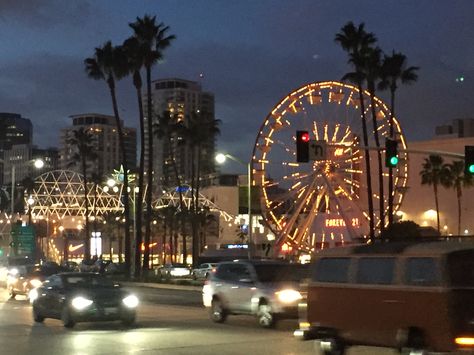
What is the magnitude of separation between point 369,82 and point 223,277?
4340 cm

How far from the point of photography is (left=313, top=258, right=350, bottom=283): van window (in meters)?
14.3

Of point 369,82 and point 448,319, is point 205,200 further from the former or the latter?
point 448,319

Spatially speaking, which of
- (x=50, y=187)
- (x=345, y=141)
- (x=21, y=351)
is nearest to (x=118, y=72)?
(x=345, y=141)

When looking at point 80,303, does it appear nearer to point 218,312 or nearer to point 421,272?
point 218,312

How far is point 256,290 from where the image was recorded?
22.6 m

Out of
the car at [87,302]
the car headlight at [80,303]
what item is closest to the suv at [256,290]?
the car at [87,302]

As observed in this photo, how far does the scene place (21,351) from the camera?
17016 millimetres

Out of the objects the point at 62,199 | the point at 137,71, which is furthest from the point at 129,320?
the point at 62,199

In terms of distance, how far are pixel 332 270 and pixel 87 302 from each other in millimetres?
9628

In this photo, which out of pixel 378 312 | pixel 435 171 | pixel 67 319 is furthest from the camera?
pixel 435 171

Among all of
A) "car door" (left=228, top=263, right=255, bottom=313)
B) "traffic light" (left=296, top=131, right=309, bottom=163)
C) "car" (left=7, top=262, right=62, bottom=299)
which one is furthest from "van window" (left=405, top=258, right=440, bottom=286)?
"car" (left=7, top=262, right=62, bottom=299)

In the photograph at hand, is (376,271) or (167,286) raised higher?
(376,271)

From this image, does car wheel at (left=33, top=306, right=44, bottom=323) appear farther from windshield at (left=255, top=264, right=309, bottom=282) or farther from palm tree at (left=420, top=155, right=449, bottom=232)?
palm tree at (left=420, top=155, right=449, bottom=232)

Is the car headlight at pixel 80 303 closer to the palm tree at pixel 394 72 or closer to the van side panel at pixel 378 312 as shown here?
the van side panel at pixel 378 312
